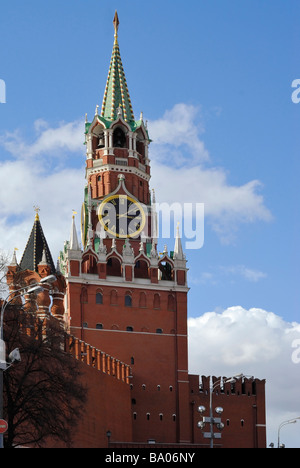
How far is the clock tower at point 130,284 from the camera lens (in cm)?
7100

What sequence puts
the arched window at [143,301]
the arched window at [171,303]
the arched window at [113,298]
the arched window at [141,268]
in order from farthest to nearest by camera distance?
the arched window at [141,268]
the arched window at [171,303]
the arched window at [143,301]
the arched window at [113,298]

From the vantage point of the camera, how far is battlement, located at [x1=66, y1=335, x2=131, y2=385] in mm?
56062

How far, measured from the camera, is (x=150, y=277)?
7425 cm

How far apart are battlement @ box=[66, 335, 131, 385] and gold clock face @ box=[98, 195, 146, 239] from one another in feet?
37.6

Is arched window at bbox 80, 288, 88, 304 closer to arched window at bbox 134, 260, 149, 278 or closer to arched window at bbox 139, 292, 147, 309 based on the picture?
arched window at bbox 139, 292, 147, 309

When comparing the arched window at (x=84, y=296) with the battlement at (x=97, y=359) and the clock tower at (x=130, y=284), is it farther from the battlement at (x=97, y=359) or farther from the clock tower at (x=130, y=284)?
the battlement at (x=97, y=359)

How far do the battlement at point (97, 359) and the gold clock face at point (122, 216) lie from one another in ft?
37.6

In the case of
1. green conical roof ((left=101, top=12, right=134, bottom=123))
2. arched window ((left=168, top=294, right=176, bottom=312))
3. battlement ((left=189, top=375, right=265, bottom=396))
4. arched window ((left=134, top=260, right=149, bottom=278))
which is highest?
green conical roof ((left=101, top=12, right=134, bottom=123))

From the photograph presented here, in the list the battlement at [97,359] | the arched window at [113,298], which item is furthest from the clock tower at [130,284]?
the battlement at [97,359]

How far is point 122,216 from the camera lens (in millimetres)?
76562

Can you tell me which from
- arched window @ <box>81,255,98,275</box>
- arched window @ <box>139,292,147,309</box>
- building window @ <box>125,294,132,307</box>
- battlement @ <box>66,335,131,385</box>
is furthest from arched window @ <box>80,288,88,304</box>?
battlement @ <box>66,335,131,385</box>

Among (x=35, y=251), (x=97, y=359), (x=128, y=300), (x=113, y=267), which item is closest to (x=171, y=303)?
(x=128, y=300)
